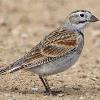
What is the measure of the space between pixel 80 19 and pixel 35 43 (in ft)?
18.8

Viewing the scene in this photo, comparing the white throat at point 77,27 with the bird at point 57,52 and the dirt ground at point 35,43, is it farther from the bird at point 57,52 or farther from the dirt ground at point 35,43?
the dirt ground at point 35,43

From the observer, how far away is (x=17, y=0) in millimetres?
23703

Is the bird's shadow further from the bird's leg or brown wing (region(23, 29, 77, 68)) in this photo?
brown wing (region(23, 29, 77, 68))

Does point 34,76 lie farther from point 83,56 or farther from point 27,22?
point 27,22

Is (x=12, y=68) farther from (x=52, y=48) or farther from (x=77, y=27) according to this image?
(x=77, y=27)

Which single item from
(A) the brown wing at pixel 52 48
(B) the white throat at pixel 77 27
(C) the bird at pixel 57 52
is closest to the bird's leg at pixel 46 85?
(C) the bird at pixel 57 52

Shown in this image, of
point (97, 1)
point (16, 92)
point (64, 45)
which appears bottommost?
point (16, 92)

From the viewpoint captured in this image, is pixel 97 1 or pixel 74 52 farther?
pixel 97 1

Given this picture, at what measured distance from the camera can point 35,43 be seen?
18547mm

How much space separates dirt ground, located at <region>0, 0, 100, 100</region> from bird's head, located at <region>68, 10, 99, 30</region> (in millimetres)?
1264

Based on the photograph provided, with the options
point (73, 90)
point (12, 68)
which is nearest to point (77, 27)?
point (73, 90)

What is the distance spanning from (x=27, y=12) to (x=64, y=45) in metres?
10.0

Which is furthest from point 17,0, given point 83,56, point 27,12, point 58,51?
point 58,51

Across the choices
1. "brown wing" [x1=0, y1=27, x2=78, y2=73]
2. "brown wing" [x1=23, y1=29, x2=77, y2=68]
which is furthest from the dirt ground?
"brown wing" [x1=23, y1=29, x2=77, y2=68]
